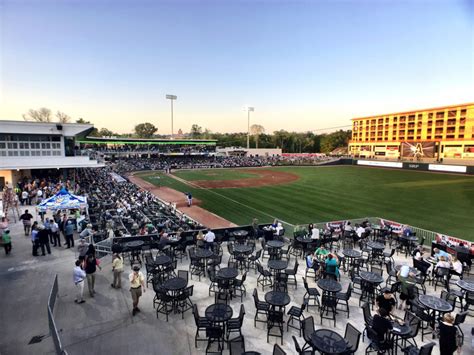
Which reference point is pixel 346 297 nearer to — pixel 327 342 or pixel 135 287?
pixel 327 342

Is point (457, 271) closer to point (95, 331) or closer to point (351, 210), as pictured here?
point (95, 331)

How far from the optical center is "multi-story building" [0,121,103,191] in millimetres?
25078

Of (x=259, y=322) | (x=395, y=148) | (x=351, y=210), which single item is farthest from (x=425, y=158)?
(x=259, y=322)

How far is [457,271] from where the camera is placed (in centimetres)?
940

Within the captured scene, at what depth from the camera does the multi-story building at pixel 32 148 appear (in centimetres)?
2508

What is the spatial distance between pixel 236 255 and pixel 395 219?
15521mm

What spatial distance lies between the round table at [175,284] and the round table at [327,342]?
3.81 meters

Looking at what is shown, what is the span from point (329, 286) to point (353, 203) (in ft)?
66.1

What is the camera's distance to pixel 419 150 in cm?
6450

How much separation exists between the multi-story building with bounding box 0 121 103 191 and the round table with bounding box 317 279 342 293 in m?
27.6

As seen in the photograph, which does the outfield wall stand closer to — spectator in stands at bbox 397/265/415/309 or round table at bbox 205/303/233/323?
spectator in stands at bbox 397/265/415/309

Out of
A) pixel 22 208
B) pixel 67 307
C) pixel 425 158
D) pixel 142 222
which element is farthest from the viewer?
pixel 425 158

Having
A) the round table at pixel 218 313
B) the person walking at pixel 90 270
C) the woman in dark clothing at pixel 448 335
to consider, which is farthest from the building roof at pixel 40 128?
the woman in dark clothing at pixel 448 335

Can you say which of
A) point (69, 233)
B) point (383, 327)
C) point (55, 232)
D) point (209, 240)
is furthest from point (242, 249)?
point (55, 232)
